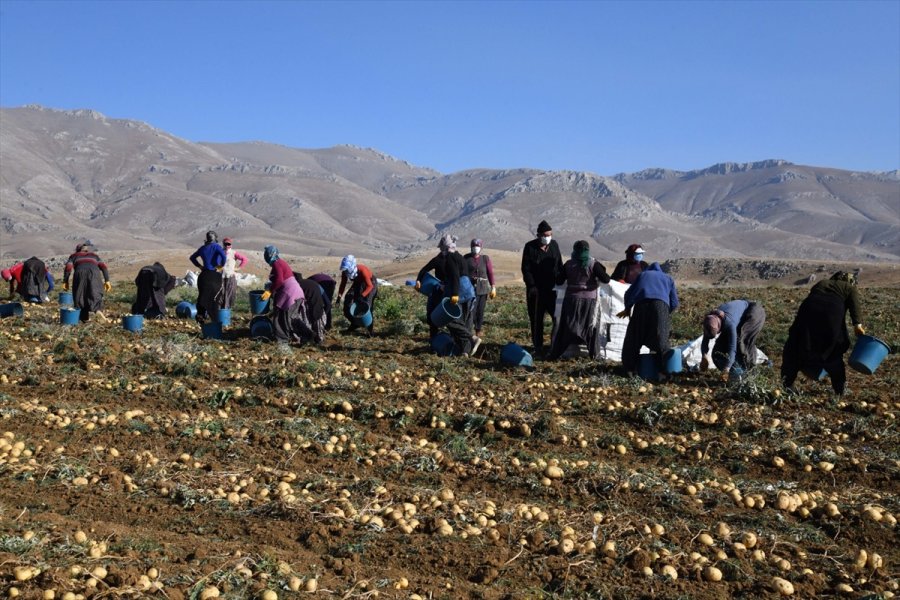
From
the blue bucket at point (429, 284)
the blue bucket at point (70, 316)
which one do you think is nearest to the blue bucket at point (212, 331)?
the blue bucket at point (70, 316)

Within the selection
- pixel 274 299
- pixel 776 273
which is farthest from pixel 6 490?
pixel 776 273

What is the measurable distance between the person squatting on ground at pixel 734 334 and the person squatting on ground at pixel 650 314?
0.46 metres

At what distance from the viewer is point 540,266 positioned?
1082 centimetres

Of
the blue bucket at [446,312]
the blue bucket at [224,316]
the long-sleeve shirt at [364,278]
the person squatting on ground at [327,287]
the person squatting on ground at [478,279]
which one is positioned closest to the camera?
the blue bucket at [446,312]

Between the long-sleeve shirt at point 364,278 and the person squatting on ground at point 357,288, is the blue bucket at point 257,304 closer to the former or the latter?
the person squatting on ground at point 357,288

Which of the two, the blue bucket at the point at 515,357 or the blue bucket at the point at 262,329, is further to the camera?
the blue bucket at the point at 262,329

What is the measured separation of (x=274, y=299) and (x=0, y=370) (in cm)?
328

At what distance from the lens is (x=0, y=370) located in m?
8.77

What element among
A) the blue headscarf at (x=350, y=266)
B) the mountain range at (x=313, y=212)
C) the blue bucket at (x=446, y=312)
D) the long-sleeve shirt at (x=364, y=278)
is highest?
the mountain range at (x=313, y=212)

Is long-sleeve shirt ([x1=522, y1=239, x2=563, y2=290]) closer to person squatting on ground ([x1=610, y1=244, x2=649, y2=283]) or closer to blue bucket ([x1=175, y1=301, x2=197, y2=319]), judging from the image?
person squatting on ground ([x1=610, y1=244, x2=649, y2=283])

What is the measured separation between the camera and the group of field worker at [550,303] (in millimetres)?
8623

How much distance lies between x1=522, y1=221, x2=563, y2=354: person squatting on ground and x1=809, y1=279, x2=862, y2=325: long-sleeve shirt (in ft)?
9.89

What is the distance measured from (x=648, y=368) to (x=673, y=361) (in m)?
0.27

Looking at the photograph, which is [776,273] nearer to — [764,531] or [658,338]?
[658,338]
